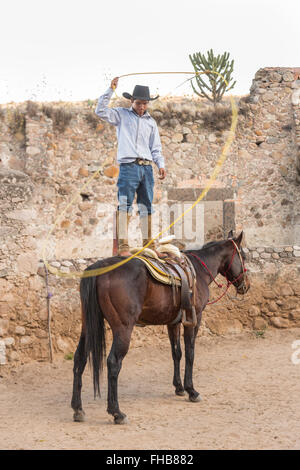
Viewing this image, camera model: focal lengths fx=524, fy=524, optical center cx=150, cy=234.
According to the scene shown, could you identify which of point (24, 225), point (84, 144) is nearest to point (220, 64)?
point (84, 144)

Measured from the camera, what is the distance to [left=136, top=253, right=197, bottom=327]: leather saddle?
5.77m

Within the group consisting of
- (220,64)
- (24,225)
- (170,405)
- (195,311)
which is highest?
(220,64)

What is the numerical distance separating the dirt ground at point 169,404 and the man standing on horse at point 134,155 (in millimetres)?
1967

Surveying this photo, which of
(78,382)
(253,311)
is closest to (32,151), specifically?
(253,311)

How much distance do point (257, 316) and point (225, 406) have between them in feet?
11.5

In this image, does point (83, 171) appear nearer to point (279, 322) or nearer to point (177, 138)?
point (177, 138)

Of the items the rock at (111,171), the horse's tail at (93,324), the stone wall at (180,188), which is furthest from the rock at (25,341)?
the rock at (111,171)

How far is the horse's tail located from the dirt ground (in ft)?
1.98

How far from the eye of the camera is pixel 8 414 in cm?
569

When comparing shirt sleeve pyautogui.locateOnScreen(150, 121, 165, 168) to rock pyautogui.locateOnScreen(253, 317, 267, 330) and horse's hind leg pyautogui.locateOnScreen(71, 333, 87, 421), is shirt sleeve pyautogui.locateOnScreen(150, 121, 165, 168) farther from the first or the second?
rock pyautogui.locateOnScreen(253, 317, 267, 330)

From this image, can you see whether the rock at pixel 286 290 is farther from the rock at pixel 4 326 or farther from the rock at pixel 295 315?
the rock at pixel 4 326

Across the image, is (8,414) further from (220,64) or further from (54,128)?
(220,64)

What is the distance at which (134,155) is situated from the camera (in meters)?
6.46

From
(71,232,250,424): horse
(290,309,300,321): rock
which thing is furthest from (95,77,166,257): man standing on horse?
(290,309,300,321): rock
